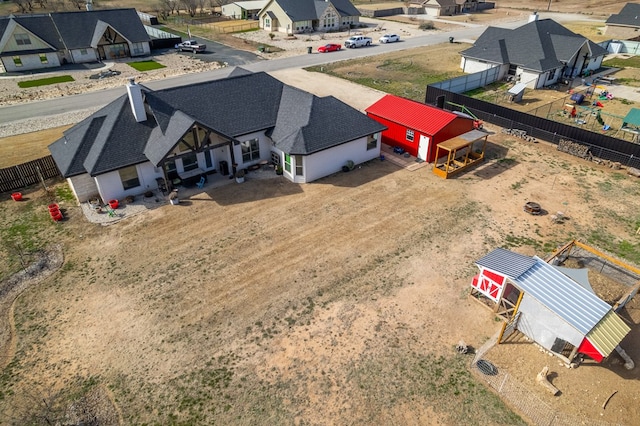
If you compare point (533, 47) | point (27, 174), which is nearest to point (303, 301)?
point (27, 174)

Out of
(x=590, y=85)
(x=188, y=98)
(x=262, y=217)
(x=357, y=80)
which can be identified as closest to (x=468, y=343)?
(x=262, y=217)

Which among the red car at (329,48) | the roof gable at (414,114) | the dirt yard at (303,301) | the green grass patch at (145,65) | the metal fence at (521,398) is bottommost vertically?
the metal fence at (521,398)

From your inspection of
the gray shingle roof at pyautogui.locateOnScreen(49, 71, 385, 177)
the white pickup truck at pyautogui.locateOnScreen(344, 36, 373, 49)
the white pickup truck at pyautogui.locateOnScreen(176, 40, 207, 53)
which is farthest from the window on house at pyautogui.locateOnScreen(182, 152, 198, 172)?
the white pickup truck at pyautogui.locateOnScreen(344, 36, 373, 49)

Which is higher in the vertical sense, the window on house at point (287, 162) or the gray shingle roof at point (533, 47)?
the gray shingle roof at point (533, 47)

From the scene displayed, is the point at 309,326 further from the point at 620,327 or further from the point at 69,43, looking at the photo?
the point at 69,43

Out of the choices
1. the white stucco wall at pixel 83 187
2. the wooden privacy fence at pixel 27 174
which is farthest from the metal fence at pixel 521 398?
the wooden privacy fence at pixel 27 174

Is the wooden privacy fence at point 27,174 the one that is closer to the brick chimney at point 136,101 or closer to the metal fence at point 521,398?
the brick chimney at point 136,101
